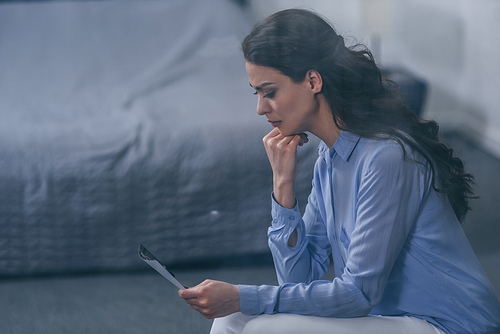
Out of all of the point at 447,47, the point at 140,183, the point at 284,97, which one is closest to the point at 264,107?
the point at 284,97

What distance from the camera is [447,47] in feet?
2.97

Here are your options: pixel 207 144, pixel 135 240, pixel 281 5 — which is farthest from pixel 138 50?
pixel 281 5

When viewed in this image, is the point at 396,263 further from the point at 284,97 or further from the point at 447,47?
the point at 447,47

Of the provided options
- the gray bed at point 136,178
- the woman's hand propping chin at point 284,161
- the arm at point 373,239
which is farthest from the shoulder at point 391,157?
the gray bed at point 136,178

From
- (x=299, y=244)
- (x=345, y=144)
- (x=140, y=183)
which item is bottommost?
(x=140, y=183)

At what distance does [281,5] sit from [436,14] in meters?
0.25

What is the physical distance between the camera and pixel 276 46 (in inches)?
23.5

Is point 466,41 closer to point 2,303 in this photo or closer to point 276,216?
point 276,216

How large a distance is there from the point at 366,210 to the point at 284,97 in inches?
6.1

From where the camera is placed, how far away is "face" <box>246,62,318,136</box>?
0.62m

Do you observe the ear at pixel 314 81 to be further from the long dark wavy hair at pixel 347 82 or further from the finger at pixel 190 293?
the finger at pixel 190 293

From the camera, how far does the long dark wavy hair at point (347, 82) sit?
0.59 metres

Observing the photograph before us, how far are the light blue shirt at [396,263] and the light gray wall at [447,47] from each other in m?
0.30

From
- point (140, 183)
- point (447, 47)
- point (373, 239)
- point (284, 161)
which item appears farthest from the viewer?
point (140, 183)
